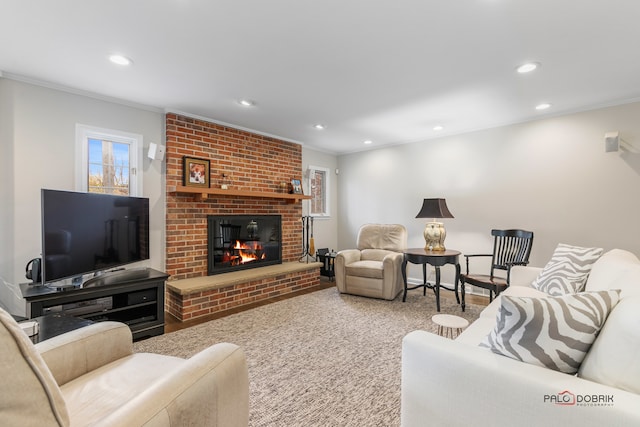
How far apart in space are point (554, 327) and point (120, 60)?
3.10 metres

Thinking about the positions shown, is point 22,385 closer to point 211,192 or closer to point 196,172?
point 211,192

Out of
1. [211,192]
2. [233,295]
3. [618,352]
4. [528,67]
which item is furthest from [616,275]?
[211,192]

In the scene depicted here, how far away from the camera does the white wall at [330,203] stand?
527 centimetres

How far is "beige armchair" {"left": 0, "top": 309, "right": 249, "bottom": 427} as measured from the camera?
611 mm

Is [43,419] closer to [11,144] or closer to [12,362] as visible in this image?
[12,362]

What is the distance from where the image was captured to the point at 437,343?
3.93ft

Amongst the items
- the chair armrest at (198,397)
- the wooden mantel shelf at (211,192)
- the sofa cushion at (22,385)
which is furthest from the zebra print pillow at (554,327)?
the wooden mantel shelf at (211,192)

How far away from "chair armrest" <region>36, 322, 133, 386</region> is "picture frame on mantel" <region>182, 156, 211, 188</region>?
2.38 m

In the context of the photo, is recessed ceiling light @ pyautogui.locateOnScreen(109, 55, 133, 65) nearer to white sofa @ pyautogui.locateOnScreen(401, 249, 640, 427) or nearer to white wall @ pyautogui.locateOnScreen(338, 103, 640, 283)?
white sofa @ pyautogui.locateOnScreen(401, 249, 640, 427)

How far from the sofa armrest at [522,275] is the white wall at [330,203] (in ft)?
10.5

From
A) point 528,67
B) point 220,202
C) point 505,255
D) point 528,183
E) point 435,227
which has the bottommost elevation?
point 505,255

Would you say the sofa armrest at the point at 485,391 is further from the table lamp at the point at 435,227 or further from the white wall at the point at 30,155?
the white wall at the point at 30,155

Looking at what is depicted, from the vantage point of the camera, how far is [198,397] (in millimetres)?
958

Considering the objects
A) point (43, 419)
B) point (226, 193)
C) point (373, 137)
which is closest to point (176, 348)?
point (226, 193)
